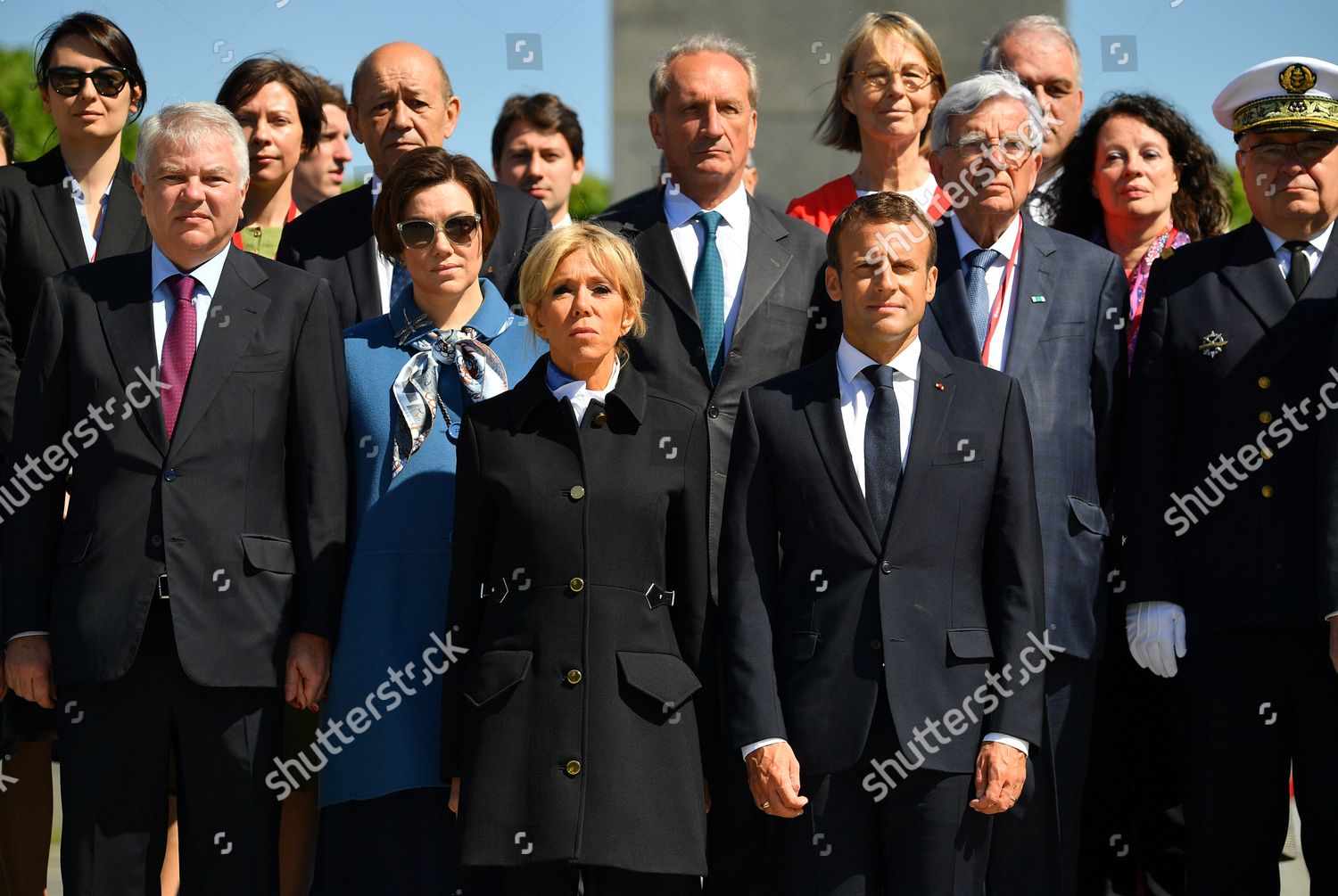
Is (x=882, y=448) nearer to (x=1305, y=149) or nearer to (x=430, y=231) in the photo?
(x=430, y=231)

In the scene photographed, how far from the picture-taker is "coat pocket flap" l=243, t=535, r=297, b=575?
4621 mm

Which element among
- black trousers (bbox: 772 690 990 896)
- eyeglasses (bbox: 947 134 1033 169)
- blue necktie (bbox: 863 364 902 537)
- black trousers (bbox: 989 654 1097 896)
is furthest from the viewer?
eyeglasses (bbox: 947 134 1033 169)

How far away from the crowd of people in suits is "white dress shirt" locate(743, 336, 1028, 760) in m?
0.01

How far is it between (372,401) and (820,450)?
1.41 meters

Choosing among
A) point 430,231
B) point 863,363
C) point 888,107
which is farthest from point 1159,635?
point 430,231

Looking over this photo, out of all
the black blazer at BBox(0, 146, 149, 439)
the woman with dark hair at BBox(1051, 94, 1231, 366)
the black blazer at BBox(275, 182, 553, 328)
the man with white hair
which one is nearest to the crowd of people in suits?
the black blazer at BBox(0, 146, 149, 439)

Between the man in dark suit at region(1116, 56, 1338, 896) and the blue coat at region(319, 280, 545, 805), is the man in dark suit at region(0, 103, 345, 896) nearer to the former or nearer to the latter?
the blue coat at region(319, 280, 545, 805)

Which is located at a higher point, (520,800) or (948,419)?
(948,419)

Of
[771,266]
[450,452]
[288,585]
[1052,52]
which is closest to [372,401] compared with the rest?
[450,452]

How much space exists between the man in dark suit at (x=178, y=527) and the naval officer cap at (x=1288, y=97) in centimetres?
293

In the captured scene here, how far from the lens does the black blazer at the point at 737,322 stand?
500 centimetres

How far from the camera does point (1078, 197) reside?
5961 millimetres

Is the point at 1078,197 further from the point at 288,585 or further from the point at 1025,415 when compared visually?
the point at 288,585

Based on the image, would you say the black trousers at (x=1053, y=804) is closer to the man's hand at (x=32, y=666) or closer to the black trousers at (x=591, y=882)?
the black trousers at (x=591, y=882)
